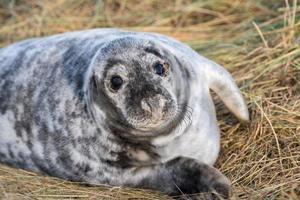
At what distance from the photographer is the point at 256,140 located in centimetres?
450

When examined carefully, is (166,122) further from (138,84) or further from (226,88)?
(226,88)

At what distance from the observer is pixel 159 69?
3859 millimetres

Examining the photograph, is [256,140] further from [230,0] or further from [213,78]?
[230,0]

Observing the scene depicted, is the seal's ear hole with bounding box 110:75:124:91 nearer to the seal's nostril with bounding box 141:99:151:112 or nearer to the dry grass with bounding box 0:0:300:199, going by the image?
the seal's nostril with bounding box 141:99:151:112

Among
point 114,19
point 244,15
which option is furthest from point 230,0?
point 114,19

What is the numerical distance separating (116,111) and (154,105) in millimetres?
299

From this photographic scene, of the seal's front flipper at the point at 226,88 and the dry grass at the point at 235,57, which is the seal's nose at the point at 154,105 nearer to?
the dry grass at the point at 235,57

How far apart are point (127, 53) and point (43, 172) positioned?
1001mm

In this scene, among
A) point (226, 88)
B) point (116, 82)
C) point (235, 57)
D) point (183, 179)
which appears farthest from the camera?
point (235, 57)

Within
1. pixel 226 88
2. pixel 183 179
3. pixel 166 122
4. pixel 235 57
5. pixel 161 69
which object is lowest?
pixel 183 179

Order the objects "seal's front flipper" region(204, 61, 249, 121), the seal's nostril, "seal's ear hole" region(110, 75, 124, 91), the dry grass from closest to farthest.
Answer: the seal's nostril → "seal's ear hole" region(110, 75, 124, 91) → the dry grass → "seal's front flipper" region(204, 61, 249, 121)

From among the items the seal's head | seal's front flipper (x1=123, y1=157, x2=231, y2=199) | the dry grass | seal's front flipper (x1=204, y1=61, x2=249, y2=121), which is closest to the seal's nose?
the seal's head

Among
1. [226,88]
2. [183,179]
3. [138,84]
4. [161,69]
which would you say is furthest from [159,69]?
[226,88]

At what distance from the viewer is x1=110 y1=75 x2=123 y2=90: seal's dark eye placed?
3789 millimetres
